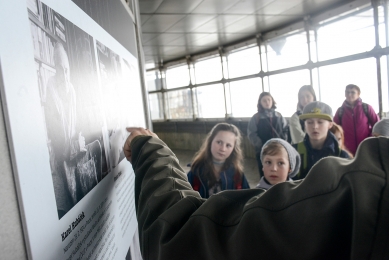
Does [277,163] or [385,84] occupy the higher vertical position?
[385,84]

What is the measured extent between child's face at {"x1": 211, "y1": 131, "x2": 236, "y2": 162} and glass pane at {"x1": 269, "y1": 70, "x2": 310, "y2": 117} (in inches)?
171

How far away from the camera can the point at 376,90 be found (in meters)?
4.92

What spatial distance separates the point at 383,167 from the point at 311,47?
5.95 metres

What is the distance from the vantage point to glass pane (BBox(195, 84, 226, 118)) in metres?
8.59

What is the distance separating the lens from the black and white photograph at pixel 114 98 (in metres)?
1.02

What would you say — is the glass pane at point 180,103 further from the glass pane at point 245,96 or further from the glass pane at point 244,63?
the glass pane at point 244,63

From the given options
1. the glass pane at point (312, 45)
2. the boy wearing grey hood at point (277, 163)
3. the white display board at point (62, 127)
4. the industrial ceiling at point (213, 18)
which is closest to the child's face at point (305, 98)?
the industrial ceiling at point (213, 18)

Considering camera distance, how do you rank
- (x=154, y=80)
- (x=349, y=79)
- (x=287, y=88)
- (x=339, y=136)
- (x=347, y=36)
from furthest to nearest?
(x=154, y=80)
(x=287, y=88)
(x=349, y=79)
(x=347, y=36)
(x=339, y=136)

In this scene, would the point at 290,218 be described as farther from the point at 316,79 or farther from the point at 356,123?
the point at 316,79

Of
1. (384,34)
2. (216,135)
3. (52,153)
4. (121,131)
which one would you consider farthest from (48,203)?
(384,34)

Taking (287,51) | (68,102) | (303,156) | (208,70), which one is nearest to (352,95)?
(303,156)

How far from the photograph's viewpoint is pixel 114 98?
3.69 feet

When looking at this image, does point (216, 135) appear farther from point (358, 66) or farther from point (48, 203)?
point (358, 66)

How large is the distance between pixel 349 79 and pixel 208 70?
432 centimetres
